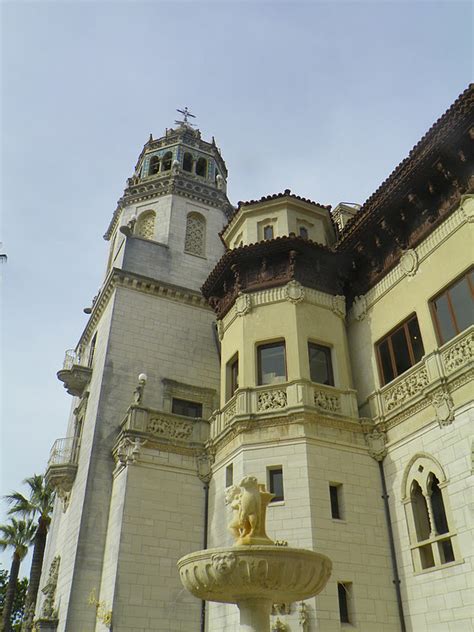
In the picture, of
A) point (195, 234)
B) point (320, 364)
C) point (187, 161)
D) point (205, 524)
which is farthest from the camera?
point (187, 161)

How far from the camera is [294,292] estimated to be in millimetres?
18297

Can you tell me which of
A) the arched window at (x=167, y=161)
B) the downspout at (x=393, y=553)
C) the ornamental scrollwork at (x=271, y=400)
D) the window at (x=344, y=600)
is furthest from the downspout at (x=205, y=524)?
the arched window at (x=167, y=161)

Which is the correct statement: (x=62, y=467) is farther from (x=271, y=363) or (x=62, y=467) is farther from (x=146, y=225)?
(x=146, y=225)

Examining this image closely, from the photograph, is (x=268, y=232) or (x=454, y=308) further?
(x=268, y=232)

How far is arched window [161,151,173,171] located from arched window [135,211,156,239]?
13.2 ft

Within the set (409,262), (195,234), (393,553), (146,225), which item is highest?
(146,225)

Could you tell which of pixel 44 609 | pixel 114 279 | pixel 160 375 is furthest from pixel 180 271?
pixel 44 609

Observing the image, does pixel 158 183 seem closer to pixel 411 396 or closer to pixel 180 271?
pixel 180 271

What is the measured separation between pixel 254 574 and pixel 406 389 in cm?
827

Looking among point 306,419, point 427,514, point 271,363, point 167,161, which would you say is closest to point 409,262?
point 271,363

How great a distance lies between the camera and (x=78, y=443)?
69.5 ft

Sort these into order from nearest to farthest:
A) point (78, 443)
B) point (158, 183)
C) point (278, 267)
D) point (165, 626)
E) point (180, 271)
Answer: point (165, 626), point (278, 267), point (78, 443), point (180, 271), point (158, 183)

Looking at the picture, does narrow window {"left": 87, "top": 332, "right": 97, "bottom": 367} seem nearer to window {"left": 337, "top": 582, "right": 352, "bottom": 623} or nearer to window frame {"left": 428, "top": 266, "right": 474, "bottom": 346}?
window {"left": 337, "top": 582, "right": 352, "bottom": 623}

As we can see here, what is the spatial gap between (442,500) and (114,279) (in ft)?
48.8
